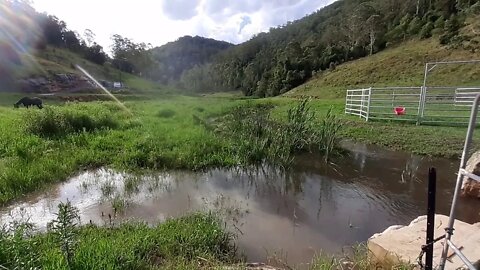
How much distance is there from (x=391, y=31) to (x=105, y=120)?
61.8 m

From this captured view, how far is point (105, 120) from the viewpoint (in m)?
11.7

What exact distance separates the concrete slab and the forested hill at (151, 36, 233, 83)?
96339 mm

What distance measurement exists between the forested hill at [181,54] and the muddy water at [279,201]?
92851 millimetres

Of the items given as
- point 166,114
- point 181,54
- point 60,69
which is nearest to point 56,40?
point 60,69

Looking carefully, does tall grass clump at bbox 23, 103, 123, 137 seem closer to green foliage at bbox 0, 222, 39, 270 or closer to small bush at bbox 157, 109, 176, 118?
small bush at bbox 157, 109, 176, 118

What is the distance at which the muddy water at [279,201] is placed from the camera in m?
4.17

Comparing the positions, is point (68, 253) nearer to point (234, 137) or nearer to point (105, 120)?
point (234, 137)

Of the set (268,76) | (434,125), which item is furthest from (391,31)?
(434,125)

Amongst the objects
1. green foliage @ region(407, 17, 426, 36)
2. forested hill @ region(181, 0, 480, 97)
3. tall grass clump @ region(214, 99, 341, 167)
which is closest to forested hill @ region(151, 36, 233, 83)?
forested hill @ region(181, 0, 480, 97)

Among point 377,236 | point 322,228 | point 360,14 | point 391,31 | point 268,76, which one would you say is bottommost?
point 322,228

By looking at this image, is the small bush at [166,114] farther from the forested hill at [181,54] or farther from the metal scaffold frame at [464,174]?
the forested hill at [181,54]

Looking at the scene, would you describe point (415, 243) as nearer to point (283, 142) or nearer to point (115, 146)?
point (283, 142)

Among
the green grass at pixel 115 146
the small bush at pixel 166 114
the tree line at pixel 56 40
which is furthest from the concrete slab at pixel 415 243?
the tree line at pixel 56 40

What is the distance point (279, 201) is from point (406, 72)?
3827cm
